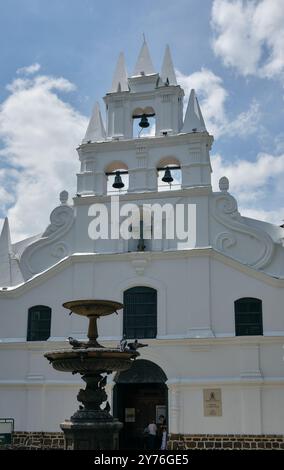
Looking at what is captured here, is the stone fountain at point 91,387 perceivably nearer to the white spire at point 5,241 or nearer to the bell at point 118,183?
the bell at point 118,183

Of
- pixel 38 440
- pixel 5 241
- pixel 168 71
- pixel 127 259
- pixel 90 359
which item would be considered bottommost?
pixel 38 440

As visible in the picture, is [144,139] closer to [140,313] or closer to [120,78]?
[120,78]

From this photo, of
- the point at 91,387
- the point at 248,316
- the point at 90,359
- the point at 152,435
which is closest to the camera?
the point at 90,359

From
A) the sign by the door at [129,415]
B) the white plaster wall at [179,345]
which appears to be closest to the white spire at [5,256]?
the white plaster wall at [179,345]

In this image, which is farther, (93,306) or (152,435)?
(152,435)

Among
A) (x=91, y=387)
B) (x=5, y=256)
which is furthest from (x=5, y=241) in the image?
(x=91, y=387)

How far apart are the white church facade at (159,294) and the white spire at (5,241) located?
87 millimetres

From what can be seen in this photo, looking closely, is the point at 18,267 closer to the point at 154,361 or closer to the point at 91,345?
the point at 154,361

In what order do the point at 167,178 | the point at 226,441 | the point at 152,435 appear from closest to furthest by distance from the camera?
1. the point at 226,441
2. the point at 152,435
3. the point at 167,178

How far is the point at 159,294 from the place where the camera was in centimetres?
2052

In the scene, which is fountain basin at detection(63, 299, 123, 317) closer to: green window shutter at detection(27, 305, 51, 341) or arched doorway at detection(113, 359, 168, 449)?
arched doorway at detection(113, 359, 168, 449)

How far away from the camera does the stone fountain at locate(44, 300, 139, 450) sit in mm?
12062

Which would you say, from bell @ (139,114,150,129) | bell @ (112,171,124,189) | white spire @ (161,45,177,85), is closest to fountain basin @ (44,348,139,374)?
bell @ (112,171,124,189)

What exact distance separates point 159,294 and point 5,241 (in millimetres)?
6393
